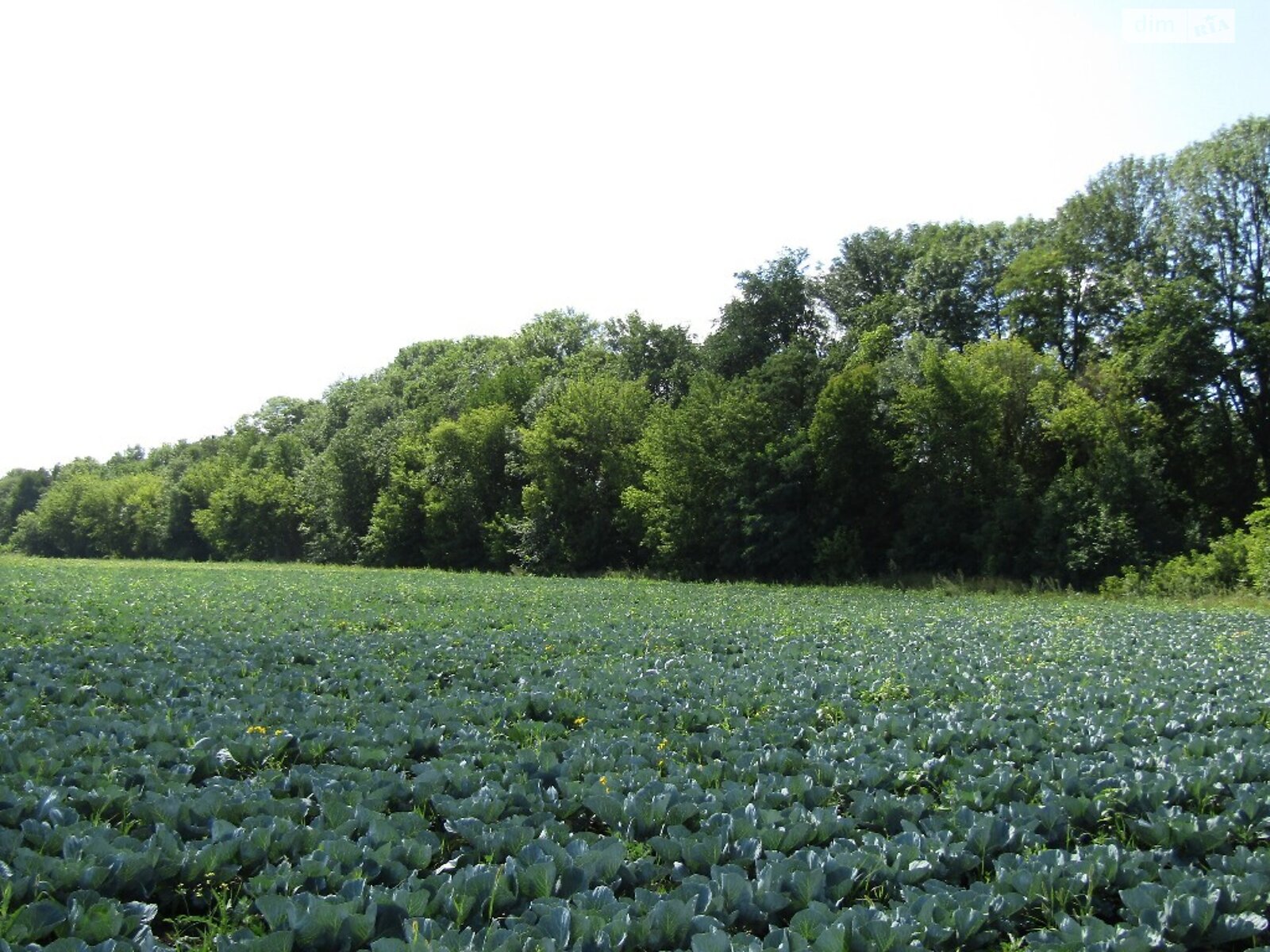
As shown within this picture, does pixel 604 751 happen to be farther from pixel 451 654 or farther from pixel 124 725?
pixel 451 654

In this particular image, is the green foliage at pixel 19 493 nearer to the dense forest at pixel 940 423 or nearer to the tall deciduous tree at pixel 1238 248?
the dense forest at pixel 940 423

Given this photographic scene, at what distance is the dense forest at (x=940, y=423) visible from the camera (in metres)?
35.8

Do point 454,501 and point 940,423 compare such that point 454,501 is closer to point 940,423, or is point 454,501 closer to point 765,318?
point 765,318

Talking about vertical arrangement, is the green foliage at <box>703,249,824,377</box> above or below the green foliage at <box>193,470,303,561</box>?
above

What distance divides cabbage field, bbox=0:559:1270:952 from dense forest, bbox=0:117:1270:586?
2383 centimetres

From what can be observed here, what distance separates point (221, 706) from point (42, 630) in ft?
25.9

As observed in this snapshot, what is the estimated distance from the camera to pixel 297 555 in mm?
78375

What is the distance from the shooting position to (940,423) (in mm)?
37594

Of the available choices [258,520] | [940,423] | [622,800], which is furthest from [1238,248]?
[258,520]

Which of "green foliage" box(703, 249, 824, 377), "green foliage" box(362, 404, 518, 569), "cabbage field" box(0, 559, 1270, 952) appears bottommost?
"cabbage field" box(0, 559, 1270, 952)

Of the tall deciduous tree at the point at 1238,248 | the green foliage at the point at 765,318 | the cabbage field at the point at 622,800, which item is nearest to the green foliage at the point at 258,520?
the green foliage at the point at 765,318

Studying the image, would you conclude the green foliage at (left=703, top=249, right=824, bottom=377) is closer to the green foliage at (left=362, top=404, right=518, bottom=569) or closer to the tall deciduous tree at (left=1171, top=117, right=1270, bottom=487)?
the green foliage at (left=362, top=404, right=518, bottom=569)

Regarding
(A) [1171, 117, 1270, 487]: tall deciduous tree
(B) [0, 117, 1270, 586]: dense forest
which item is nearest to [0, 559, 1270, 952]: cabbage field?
(B) [0, 117, 1270, 586]: dense forest

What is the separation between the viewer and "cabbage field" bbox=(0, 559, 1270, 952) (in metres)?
4.34
